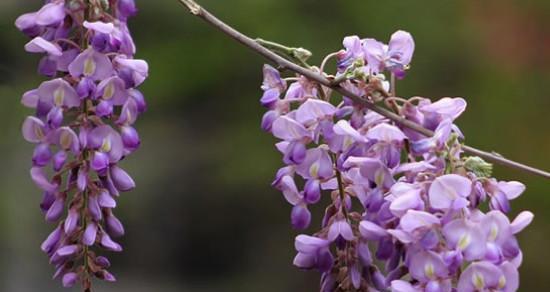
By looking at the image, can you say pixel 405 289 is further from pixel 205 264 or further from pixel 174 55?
pixel 205 264

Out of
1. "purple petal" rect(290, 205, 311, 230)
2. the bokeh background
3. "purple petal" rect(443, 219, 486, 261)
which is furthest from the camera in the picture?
the bokeh background

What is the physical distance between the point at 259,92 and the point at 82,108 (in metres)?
2.07

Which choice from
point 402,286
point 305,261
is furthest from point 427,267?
point 305,261

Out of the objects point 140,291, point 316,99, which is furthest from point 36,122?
point 140,291

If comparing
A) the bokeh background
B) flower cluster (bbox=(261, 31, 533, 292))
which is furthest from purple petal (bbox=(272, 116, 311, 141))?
the bokeh background

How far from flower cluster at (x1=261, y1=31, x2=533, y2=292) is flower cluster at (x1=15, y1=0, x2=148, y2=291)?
0.37ft

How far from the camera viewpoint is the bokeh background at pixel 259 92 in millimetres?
2562

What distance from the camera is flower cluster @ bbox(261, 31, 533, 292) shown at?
0.61 m

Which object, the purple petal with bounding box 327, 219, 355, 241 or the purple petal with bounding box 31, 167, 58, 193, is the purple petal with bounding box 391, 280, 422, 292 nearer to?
the purple petal with bounding box 327, 219, 355, 241

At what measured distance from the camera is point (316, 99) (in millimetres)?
682

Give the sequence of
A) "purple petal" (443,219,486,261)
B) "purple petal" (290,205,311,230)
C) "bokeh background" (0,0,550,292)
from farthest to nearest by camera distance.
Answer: "bokeh background" (0,0,550,292), "purple petal" (290,205,311,230), "purple petal" (443,219,486,261)

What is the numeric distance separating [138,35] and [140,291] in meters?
0.93

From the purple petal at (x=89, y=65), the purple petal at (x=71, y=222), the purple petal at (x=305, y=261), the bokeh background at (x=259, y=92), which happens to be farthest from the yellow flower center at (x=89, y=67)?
the bokeh background at (x=259, y=92)

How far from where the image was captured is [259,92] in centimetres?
272
